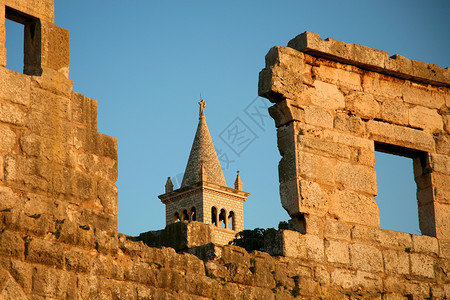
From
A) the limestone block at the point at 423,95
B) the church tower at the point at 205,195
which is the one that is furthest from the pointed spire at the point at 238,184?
the limestone block at the point at 423,95

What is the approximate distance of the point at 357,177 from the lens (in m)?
9.71

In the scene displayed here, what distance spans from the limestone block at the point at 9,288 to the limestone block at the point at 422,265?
515 cm

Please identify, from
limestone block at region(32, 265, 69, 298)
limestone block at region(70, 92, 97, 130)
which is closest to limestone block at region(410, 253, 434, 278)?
limestone block at region(70, 92, 97, 130)

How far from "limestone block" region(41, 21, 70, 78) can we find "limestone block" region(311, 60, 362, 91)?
3075 millimetres

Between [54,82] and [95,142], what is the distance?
0.67 m

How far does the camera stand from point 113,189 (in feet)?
26.1

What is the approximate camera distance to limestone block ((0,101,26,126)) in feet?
23.4

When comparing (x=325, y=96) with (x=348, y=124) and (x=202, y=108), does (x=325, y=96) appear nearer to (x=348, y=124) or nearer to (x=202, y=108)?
(x=348, y=124)

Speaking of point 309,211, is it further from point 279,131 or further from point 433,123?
point 433,123

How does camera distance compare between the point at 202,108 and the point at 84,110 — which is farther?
the point at 202,108

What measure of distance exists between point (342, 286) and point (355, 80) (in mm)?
2483

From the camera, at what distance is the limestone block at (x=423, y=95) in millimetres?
10492

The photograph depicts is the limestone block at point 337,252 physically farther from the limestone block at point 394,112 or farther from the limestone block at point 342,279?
the limestone block at point 394,112

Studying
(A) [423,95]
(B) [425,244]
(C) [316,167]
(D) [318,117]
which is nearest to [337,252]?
(C) [316,167]
